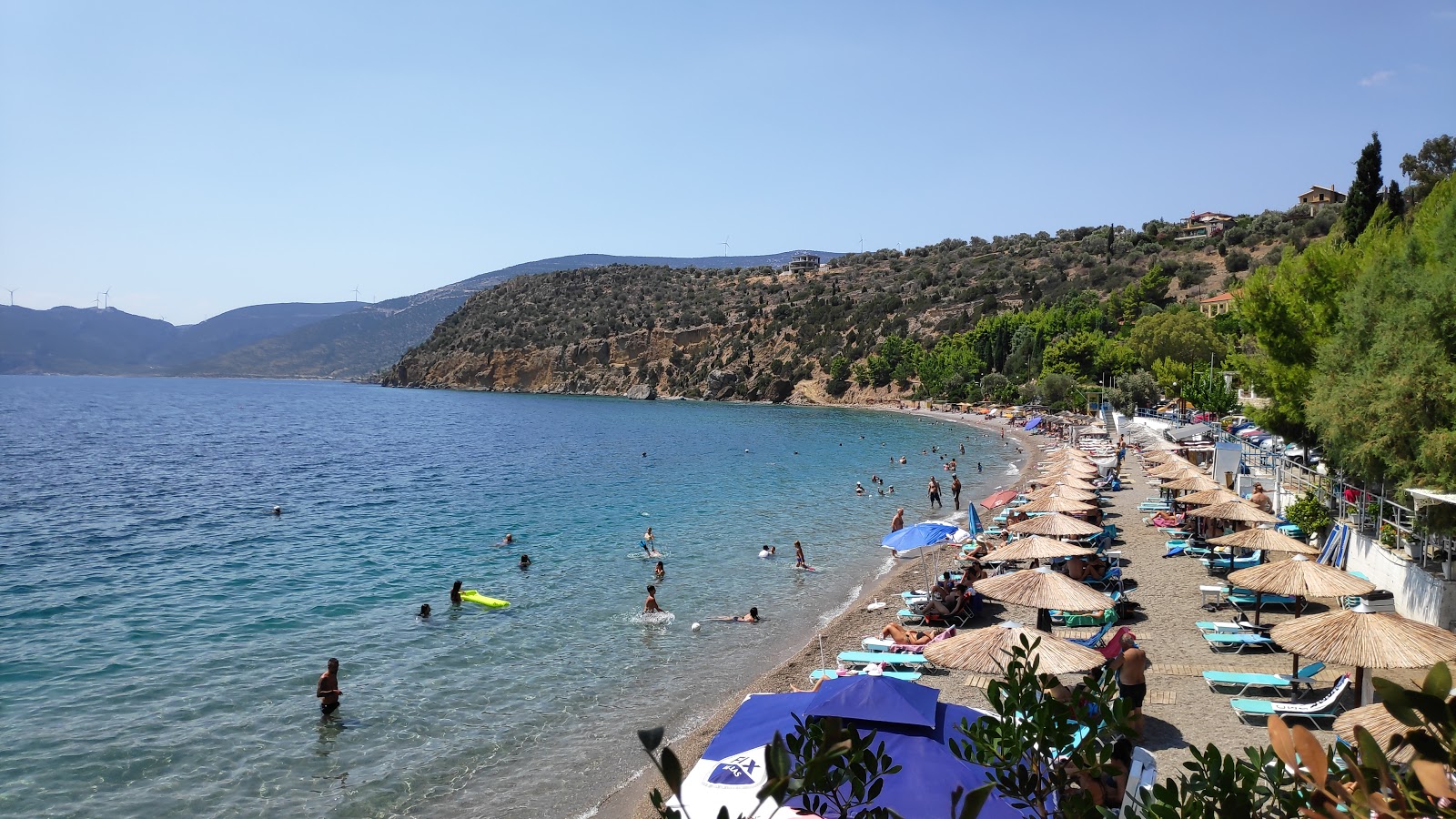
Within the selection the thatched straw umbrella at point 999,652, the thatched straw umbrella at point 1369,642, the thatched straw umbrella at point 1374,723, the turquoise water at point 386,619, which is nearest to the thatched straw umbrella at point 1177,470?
the turquoise water at point 386,619

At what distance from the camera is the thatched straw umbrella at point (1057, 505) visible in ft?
68.7

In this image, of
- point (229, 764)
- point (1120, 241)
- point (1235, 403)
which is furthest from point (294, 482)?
point (1120, 241)

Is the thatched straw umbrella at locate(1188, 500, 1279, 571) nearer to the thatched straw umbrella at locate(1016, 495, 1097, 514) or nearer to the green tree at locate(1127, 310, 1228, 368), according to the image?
the thatched straw umbrella at locate(1016, 495, 1097, 514)

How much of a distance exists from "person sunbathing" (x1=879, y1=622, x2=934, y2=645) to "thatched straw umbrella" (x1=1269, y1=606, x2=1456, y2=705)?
19.5 feet

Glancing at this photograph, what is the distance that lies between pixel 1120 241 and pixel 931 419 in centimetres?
4450

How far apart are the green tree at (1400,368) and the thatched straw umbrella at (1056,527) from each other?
14.9 feet

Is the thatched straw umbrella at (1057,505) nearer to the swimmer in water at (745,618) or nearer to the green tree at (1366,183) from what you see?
the swimmer in water at (745,618)

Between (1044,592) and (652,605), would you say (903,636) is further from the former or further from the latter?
(652,605)

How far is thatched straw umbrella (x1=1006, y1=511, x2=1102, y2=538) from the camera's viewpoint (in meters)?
18.0

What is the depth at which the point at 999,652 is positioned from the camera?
10.8 m

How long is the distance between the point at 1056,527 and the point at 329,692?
13985 mm

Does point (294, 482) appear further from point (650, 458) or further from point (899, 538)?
point (899, 538)

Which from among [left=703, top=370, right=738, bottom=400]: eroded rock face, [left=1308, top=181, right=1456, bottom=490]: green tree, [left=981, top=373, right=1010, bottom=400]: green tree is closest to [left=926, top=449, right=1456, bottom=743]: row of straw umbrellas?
[left=1308, top=181, right=1456, bottom=490]: green tree

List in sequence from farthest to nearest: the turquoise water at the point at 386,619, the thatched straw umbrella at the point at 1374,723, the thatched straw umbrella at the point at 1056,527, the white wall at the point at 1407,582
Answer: the thatched straw umbrella at the point at 1056,527 < the white wall at the point at 1407,582 < the turquoise water at the point at 386,619 < the thatched straw umbrella at the point at 1374,723
